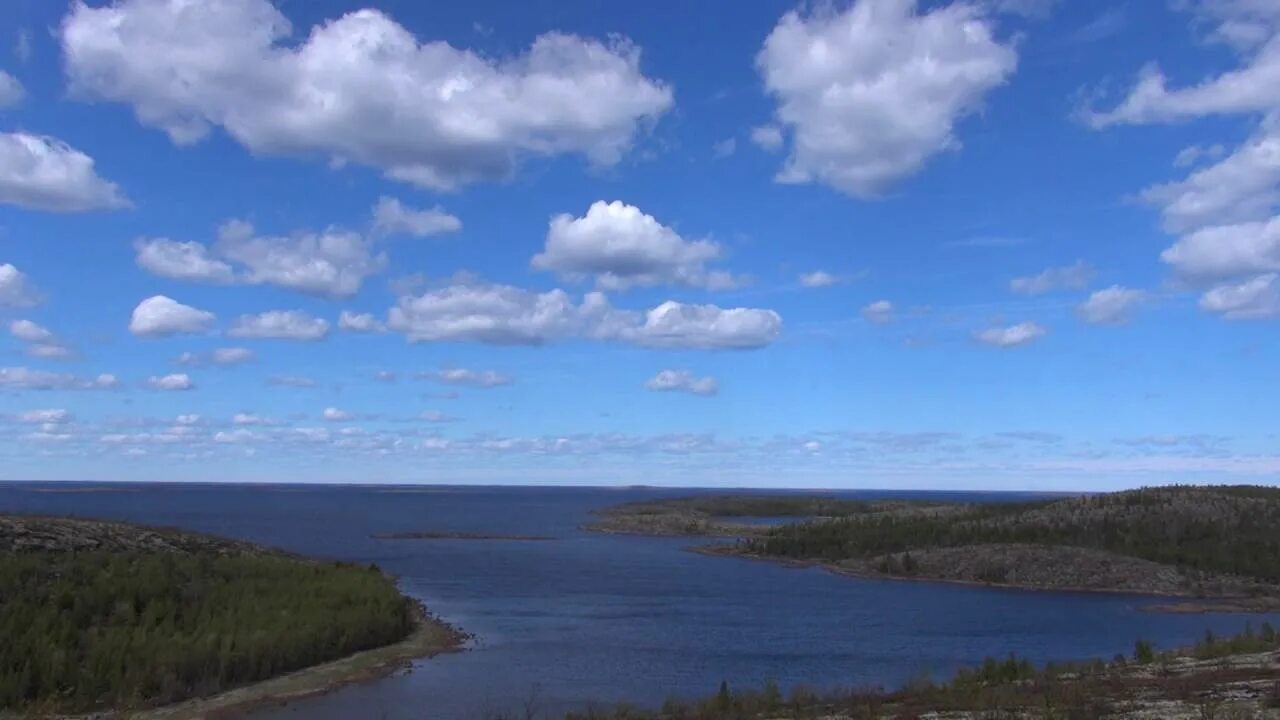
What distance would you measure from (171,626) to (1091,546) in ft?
244

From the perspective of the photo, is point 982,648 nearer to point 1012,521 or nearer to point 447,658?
point 447,658

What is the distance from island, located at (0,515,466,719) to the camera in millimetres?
31250

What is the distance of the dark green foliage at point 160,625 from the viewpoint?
31203 millimetres

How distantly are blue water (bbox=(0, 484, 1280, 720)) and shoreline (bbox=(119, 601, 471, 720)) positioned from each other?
0.91 meters

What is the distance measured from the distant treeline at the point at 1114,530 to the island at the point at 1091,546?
99 mm

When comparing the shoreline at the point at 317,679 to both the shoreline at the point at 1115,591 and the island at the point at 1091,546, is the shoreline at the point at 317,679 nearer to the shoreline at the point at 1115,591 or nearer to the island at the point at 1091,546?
the shoreline at the point at 1115,591

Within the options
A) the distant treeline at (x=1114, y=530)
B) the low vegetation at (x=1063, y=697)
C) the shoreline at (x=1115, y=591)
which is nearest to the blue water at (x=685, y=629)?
the shoreline at (x=1115, y=591)

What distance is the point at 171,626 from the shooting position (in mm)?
36281

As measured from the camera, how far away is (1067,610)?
217ft

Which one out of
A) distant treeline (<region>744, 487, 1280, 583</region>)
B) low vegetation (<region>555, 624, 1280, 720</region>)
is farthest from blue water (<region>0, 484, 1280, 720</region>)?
distant treeline (<region>744, 487, 1280, 583</region>)

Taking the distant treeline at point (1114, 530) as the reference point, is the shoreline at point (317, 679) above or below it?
below

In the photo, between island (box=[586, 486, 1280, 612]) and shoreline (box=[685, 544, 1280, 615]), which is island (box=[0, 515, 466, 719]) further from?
island (box=[586, 486, 1280, 612])

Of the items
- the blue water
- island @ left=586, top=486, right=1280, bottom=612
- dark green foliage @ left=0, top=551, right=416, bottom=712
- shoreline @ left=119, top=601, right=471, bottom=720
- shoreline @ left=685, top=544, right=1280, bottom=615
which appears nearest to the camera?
shoreline @ left=119, top=601, right=471, bottom=720

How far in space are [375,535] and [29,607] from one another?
A: 4118 inches
